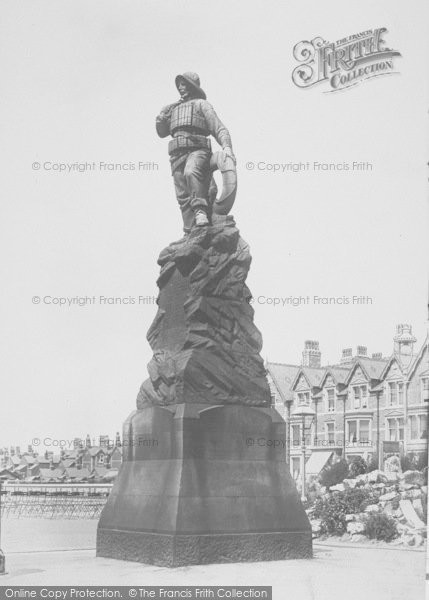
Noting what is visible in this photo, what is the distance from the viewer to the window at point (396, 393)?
1744 centimetres

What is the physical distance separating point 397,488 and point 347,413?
20.4 ft

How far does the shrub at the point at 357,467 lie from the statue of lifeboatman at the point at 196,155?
371 inches

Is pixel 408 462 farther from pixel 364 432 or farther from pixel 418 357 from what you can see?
pixel 418 357

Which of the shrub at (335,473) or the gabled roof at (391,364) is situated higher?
the gabled roof at (391,364)

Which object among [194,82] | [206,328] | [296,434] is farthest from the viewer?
[296,434]

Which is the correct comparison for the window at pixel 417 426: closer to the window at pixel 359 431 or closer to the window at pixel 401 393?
the window at pixel 401 393

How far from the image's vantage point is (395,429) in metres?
18.8

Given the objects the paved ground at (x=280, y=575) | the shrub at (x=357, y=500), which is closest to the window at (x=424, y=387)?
the shrub at (x=357, y=500)

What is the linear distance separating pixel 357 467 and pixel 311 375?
272 centimetres

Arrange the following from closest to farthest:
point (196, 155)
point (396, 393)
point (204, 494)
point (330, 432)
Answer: point (204, 494)
point (196, 155)
point (396, 393)
point (330, 432)

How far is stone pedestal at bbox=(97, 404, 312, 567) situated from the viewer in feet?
32.0

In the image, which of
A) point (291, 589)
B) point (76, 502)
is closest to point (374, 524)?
point (291, 589)

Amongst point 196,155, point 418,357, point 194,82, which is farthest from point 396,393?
point 194,82

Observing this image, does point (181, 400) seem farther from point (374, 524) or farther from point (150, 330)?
point (374, 524)
